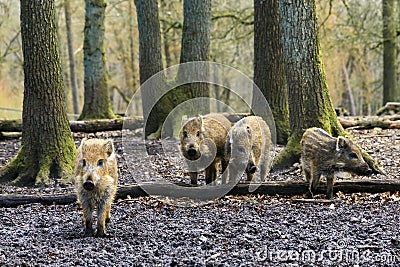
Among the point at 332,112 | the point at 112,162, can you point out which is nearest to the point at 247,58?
the point at 332,112

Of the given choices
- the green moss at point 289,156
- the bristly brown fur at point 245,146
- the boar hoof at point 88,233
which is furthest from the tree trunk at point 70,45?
the boar hoof at point 88,233

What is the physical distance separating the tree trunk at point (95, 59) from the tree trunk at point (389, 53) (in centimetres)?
1189

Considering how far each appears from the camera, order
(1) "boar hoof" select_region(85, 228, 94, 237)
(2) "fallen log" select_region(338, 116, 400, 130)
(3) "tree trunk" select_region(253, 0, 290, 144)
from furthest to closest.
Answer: (2) "fallen log" select_region(338, 116, 400, 130) < (3) "tree trunk" select_region(253, 0, 290, 144) < (1) "boar hoof" select_region(85, 228, 94, 237)

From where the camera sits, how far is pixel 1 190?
30.8 ft

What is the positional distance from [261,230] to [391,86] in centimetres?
1855

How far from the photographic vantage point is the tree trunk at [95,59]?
692 inches

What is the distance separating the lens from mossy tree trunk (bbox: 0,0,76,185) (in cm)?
973

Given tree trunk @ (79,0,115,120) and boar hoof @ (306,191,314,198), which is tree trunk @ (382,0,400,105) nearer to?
tree trunk @ (79,0,115,120)

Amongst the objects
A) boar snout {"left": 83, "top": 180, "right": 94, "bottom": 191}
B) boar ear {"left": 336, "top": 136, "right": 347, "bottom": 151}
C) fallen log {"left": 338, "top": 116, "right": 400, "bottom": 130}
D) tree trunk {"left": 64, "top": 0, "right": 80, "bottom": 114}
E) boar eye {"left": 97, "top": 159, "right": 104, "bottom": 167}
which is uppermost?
tree trunk {"left": 64, "top": 0, "right": 80, "bottom": 114}

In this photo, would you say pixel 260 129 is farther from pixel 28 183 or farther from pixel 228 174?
pixel 28 183

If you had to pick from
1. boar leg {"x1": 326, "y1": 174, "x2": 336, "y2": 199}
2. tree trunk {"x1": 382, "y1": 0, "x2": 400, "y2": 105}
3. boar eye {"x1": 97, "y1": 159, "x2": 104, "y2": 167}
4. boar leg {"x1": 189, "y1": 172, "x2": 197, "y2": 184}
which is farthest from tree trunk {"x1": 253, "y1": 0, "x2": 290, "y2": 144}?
tree trunk {"x1": 382, "y1": 0, "x2": 400, "y2": 105}

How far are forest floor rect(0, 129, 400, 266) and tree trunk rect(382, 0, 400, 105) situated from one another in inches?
599

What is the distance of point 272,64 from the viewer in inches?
488

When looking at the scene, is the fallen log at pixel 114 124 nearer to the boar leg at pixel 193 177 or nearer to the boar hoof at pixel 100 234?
the boar leg at pixel 193 177
